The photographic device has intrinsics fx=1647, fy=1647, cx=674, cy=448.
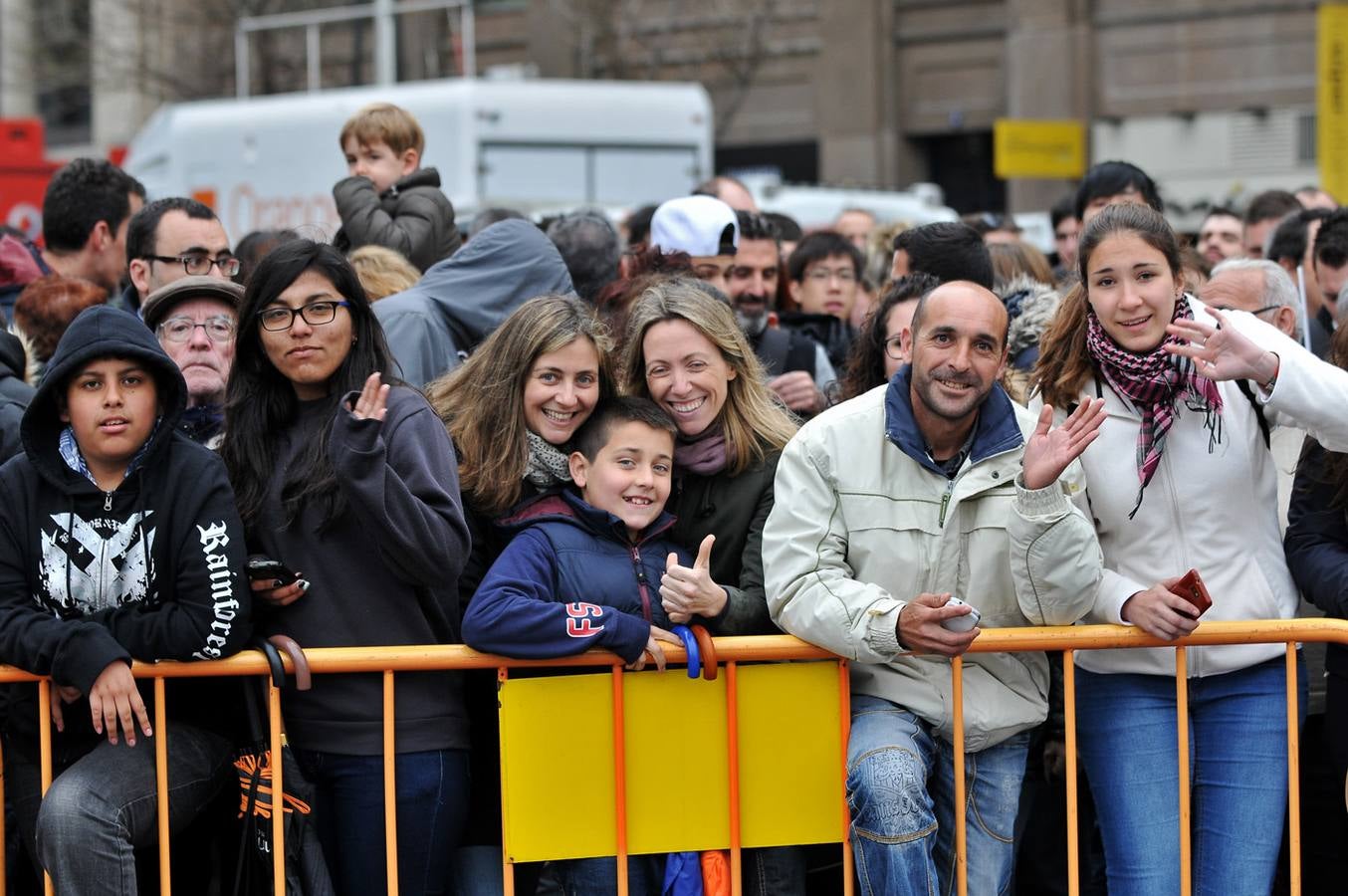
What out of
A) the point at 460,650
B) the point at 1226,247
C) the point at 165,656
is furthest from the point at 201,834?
the point at 1226,247

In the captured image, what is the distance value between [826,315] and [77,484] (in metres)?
3.71

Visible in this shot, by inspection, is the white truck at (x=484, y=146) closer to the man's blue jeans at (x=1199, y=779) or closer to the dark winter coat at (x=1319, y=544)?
the dark winter coat at (x=1319, y=544)

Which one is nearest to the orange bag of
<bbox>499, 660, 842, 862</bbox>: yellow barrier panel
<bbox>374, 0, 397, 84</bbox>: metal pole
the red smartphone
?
<bbox>499, 660, 842, 862</bbox>: yellow barrier panel

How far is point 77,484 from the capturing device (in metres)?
3.95

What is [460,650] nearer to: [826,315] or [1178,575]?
[1178,575]

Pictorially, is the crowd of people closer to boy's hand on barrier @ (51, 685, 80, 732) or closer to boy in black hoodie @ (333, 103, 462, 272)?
boy's hand on barrier @ (51, 685, 80, 732)

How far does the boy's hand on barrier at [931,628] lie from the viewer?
386cm

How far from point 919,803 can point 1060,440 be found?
934mm

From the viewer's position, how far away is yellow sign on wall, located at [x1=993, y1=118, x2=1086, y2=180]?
1925 cm

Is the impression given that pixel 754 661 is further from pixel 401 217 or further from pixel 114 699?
pixel 401 217

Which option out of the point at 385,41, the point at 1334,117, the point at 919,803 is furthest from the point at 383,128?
the point at 385,41

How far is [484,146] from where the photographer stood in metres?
13.8

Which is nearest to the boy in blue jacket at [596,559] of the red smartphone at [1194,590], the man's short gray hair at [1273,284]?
the red smartphone at [1194,590]

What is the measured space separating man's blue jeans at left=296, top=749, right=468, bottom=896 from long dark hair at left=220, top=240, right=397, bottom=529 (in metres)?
0.64
